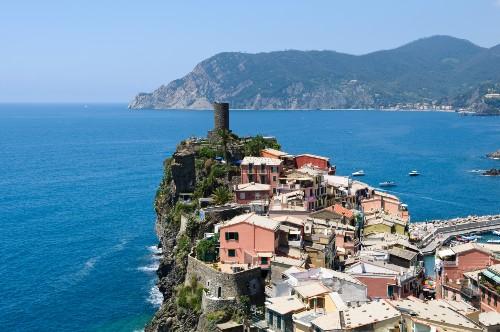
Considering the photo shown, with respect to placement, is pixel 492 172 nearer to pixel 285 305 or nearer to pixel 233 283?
pixel 233 283

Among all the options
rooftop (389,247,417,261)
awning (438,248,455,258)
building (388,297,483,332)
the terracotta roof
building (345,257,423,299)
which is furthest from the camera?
the terracotta roof

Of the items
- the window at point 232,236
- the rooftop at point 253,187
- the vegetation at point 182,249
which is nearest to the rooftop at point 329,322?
the window at point 232,236

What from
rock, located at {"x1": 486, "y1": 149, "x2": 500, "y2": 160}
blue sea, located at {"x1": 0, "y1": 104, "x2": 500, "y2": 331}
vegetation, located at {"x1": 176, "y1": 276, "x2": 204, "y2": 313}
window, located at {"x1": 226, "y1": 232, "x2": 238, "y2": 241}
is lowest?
blue sea, located at {"x1": 0, "y1": 104, "x2": 500, "y2": 331}

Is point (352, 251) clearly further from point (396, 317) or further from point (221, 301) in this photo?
point (396, 317)

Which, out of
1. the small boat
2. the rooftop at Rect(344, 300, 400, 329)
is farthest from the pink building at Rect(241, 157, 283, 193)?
the rooftop at Rect(344, 300, 400, 329)

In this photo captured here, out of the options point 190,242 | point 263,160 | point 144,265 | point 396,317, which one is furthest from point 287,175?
point 396,317

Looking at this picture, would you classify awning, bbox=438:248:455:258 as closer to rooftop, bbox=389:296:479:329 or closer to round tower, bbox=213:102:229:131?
rooftop, bbox=389:296:479:329
